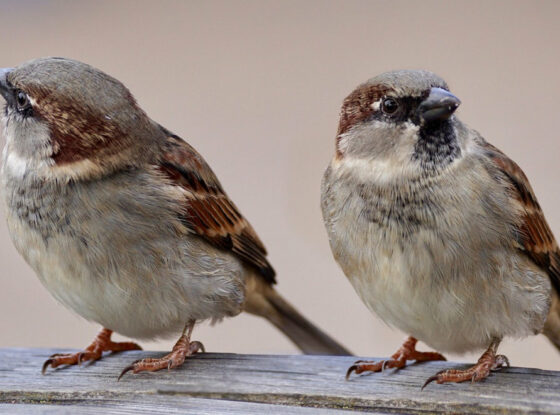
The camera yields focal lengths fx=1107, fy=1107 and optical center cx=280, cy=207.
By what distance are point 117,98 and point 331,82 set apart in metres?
3.88

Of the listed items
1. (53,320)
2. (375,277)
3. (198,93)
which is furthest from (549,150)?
(375,277)

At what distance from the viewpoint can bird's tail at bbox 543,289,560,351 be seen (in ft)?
11.3

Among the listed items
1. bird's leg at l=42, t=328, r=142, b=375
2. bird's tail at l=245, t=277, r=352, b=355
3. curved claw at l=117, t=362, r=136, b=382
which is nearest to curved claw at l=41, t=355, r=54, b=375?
bird's leg at l=42, t=328, r=142, b=375

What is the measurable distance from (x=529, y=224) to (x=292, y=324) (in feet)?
3.35

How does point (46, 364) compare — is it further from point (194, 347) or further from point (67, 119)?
point (67, 119)

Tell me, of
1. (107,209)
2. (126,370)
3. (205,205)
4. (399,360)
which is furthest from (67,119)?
(399,360)

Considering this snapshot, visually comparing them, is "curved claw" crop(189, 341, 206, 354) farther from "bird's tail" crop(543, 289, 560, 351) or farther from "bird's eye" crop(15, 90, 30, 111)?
"bird's tail" crop(543, 289, 560, 351)

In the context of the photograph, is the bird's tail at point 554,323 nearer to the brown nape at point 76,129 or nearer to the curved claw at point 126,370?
the curved claw at point 126,370

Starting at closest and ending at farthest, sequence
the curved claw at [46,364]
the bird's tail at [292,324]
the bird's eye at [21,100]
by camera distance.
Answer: the bird's eye at [21,100] < the curved claw at [46,364] < the bird's tail at [292,324]

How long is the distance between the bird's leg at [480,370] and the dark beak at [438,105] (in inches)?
28.2

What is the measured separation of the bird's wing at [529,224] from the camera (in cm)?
322

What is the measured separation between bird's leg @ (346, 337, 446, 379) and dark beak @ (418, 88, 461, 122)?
735mm

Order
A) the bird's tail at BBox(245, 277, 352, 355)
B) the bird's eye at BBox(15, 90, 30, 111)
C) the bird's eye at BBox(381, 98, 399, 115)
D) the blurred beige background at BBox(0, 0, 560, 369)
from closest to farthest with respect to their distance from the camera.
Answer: the bird's eye at BBox(381, 98, 399, 115) → the bird's eye at BBox(15, 90, 30, 111) → the bird's tail at BBox(245, 277, 352, 355) → the blurred beige background at BBox(0, 0, 560, 369)

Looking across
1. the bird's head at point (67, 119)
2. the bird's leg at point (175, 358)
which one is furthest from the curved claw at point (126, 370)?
the bird's head at point (67, 119)
